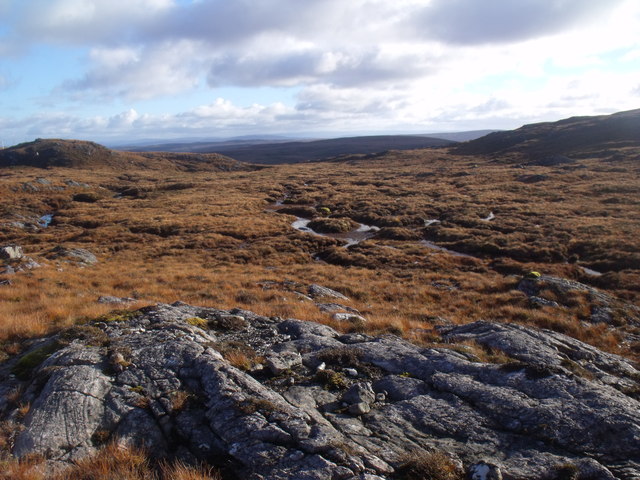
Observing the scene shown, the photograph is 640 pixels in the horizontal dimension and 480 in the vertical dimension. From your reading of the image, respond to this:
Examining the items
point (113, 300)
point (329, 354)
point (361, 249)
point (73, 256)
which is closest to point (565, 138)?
point (361, 249)

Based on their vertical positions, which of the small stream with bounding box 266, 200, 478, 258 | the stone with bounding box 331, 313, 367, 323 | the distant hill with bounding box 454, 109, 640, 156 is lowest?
the small stream with bounding box 266, 200, 478, 258

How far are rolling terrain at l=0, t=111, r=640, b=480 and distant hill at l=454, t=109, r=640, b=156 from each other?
9119 cm

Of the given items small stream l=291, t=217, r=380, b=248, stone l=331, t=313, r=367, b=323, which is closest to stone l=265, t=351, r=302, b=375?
stone l=331, t=313, r=367, b=323

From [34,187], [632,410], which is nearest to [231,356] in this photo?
[632,410]

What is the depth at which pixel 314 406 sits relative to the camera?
23.4 feet

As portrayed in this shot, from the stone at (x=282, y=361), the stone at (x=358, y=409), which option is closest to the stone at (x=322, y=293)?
the stone at (x=282, y=361)

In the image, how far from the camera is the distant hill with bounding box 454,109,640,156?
11538 centimetres

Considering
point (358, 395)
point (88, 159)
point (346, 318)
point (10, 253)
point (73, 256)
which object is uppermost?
point (88, 159)

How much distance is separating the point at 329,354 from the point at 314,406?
2.18 meters

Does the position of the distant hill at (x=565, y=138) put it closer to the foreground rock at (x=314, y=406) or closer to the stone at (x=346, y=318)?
the stone at (x=346, y=318)

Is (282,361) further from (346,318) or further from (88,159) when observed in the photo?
(88,159)

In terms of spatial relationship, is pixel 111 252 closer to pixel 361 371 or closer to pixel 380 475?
pixel 361 371

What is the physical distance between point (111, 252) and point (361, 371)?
36317 mm

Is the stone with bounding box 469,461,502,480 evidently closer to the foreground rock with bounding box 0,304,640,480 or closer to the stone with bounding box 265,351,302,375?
the foreground rock with bounding box 0,304,640,480
